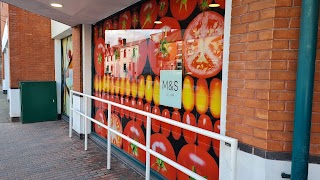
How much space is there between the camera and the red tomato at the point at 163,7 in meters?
3.62

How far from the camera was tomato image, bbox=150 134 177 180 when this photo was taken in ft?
11.6

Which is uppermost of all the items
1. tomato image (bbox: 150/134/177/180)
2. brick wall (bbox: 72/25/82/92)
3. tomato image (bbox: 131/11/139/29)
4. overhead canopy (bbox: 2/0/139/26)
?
overhead canopy (bbox: 2/0/139/26)

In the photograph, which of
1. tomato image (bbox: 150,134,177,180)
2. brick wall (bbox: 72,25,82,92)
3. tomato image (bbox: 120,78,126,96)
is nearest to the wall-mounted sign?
tomato image (bbox: 150,134,177,180)

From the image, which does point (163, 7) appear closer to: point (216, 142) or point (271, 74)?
point (216, 142)

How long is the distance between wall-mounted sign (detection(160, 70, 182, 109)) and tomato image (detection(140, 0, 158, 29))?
853 millimetres

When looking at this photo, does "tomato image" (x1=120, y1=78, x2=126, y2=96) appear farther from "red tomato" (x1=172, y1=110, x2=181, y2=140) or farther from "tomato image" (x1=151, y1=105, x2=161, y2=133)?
"red tomato" (x1=172, y1=110, x2=181, y2=140)

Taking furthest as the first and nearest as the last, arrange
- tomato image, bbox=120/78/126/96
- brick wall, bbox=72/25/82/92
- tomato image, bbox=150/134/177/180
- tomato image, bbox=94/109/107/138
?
brick wall, bbox=72/25/82/92
tomato image, bbox=94/109/107/138
tomato image, bbox=120/78/126/96
tomato image, bbox=150/134/177/180

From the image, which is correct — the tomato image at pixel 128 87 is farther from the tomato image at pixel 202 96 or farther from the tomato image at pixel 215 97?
the tomato image at pixel 215 97

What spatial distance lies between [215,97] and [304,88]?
1.09m

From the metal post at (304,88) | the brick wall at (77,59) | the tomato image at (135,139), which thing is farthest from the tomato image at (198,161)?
the brick wall at (77,59)

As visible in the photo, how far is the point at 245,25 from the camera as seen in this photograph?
2084mm

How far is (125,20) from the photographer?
15.5ft

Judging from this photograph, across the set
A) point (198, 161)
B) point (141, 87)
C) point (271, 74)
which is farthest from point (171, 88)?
point (271, 74)

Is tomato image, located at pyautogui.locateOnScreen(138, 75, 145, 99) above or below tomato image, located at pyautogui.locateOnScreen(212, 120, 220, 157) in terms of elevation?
above
